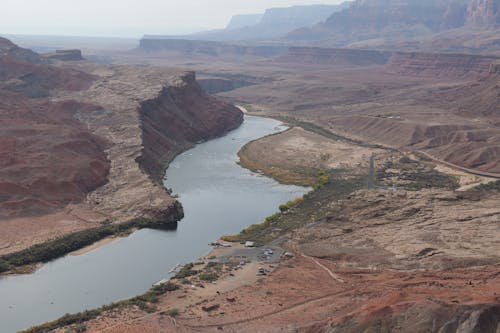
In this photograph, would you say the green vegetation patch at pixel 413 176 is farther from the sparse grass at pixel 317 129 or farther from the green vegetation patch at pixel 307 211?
the sparse grass at pixel 317 129

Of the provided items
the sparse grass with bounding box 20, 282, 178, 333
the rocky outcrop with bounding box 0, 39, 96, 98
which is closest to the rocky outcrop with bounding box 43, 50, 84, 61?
the rocky outcrop with bounding box 0, 39, 96, 98

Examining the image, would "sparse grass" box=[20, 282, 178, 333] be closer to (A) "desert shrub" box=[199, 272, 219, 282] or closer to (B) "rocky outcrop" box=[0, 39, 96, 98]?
(A) "desert shrub" box=[199, 272, 219, 282]

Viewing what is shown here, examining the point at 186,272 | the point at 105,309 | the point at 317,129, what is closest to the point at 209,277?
the point at 186,272

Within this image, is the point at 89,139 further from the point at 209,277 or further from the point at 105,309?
the point at 105,309

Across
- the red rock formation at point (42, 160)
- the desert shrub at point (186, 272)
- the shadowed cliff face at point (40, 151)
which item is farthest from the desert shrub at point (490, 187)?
the shadowed cliff face at point (40, 151)

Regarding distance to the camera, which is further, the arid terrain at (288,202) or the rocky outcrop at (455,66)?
the rocky outcrop at (455,66)
